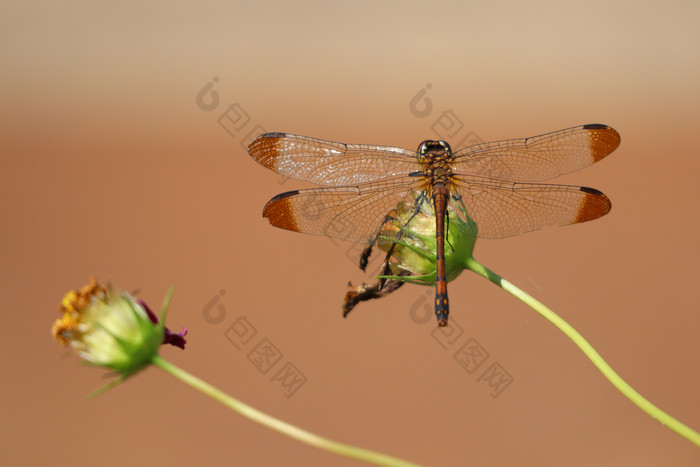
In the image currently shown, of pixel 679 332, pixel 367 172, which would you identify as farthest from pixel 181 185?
pixel 367 172

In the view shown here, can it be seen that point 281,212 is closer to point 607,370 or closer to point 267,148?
point 267,148

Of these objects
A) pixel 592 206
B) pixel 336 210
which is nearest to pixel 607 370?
pixel 592 206

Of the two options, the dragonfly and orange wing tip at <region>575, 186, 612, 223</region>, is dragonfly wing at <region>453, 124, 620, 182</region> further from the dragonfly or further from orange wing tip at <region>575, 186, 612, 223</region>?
orange wing tip at <region>575, 186, 612, 223</region>

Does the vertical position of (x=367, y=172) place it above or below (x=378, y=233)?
above

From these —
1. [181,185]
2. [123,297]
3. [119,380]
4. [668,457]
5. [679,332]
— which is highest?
[181,185]

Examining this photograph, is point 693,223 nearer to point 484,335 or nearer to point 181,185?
point 484,335

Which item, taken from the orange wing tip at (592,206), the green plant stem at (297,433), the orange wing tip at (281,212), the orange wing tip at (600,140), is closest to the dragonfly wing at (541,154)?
the orange wing tip at (600,140)

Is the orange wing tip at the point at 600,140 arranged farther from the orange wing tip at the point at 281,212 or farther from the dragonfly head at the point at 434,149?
the orange wing tip at the point at 281,212
